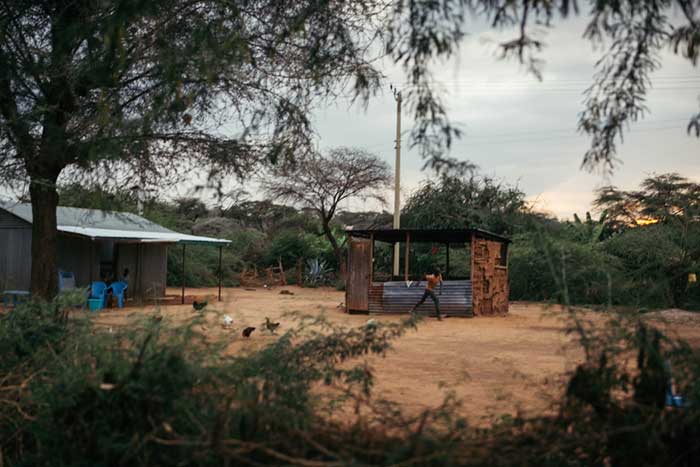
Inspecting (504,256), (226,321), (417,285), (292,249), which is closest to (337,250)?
(292,249)

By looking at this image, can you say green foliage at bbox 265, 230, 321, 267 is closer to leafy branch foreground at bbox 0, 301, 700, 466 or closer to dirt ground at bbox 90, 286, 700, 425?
dirt ground at bbox 90, 286, 700, 425

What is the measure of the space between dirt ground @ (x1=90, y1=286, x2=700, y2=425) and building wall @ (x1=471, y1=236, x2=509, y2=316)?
58cm

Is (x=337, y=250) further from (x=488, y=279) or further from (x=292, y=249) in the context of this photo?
(x=488, y=279)

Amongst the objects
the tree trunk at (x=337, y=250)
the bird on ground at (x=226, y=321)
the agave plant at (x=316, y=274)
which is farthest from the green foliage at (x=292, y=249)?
the bird on ground at (x=226, y=321)

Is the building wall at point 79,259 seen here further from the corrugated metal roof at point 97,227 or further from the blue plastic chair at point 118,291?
the blue plastic chair at point 118,291

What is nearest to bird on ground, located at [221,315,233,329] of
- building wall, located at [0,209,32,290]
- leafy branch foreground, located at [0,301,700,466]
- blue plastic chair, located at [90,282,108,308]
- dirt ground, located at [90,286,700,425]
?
dirt ground, located at [90,286,700,425]

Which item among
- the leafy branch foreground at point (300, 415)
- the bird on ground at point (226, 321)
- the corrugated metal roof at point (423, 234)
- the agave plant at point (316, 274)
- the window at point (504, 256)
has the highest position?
the corrugated metal roof at point (423, 234)

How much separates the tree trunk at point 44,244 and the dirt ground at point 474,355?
4.40 ft

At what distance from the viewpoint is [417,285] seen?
19547mm

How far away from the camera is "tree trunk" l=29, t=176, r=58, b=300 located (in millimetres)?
11125

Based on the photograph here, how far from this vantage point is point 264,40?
7359 millimetres

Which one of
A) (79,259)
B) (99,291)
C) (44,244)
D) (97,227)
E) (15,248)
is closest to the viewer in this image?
(44,244)

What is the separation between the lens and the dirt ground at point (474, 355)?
17.7 ft

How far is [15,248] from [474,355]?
15188mm
